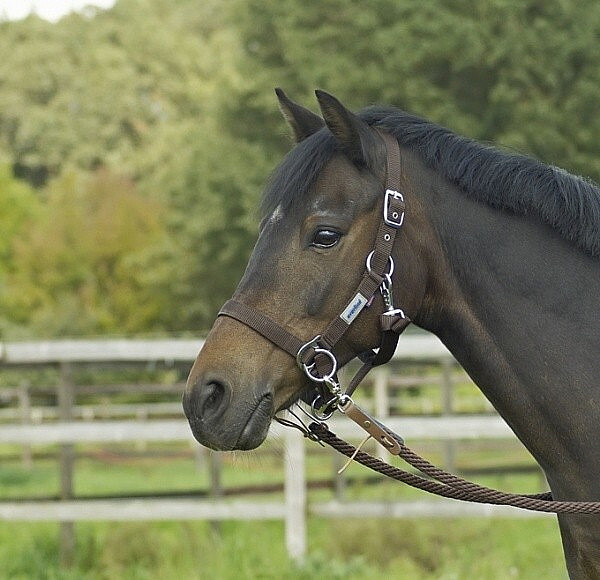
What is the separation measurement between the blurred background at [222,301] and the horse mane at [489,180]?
0.26m

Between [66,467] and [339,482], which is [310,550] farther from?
[66,467]

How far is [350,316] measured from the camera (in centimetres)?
293

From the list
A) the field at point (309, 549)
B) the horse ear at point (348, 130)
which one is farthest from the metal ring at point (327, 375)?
the field at point (309, 549)

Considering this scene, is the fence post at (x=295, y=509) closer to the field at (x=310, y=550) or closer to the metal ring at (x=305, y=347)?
the field at (x=310, y=550)

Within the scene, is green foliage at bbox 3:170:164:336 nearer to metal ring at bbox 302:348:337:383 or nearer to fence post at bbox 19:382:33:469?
fence post at bbox 19:382:33:469

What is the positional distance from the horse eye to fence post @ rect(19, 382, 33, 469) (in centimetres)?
1057

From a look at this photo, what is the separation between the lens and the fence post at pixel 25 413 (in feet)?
44.6

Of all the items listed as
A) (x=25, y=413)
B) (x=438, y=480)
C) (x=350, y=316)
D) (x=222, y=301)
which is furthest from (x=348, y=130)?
(x=222, y=301)

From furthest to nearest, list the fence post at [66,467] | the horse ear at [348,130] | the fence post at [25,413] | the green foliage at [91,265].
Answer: the green foliage at [91,265], the fence post at [25,413], the fence post at [66,467], the horse ear at [348,130]

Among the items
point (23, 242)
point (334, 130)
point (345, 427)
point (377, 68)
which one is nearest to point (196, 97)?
point (23, 242)

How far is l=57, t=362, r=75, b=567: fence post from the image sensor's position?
6910mm

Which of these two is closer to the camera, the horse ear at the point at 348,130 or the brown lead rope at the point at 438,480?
the horse ear at the point at 348,130

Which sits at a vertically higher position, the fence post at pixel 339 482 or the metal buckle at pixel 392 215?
the metal buckle at pixel 392 215

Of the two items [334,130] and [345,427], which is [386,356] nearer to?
[334,130]
